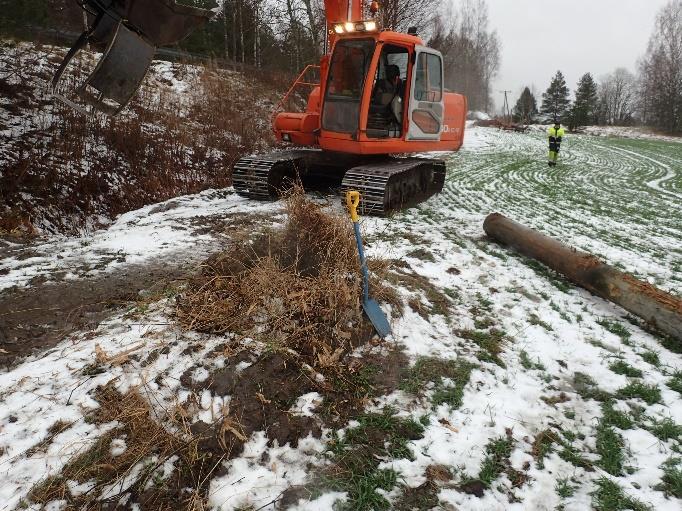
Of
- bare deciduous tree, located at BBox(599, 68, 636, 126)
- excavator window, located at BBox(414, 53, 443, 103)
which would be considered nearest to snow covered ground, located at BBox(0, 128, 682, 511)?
excavator window, located at BBox(414, 53, 443, 103)

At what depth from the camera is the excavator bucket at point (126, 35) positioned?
10.5ft

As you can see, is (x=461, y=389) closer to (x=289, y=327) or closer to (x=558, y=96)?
(x=289, y=327)

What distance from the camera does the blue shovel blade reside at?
3527mm

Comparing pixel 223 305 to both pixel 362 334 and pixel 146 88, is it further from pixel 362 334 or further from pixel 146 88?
pixel 146 88

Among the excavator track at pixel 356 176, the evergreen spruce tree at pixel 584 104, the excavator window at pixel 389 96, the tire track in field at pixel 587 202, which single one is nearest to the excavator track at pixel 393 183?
the excavator track at pixel 356 176

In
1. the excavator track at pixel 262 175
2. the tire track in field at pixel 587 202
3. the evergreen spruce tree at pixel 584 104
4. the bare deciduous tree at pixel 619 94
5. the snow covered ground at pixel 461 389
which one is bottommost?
the snow covered ground at pixel 461 389

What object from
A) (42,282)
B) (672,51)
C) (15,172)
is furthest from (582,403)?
(672,51)

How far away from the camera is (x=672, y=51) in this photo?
43.3 meters

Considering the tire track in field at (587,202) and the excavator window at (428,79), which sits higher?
the excavator window at (428,79)

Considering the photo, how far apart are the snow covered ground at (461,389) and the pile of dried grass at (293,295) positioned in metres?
0.25

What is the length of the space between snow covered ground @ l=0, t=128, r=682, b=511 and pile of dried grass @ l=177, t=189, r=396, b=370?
0.81 ft

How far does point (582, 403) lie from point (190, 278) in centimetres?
313

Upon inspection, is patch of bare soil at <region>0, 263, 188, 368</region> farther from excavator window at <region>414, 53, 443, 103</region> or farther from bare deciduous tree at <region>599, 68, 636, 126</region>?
bare deciduous tree at <region>599, 68, 636, 126</region>

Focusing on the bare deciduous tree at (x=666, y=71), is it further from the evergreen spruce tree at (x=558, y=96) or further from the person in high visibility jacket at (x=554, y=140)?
the person in high visibility jacket at (x=554, y=140)
